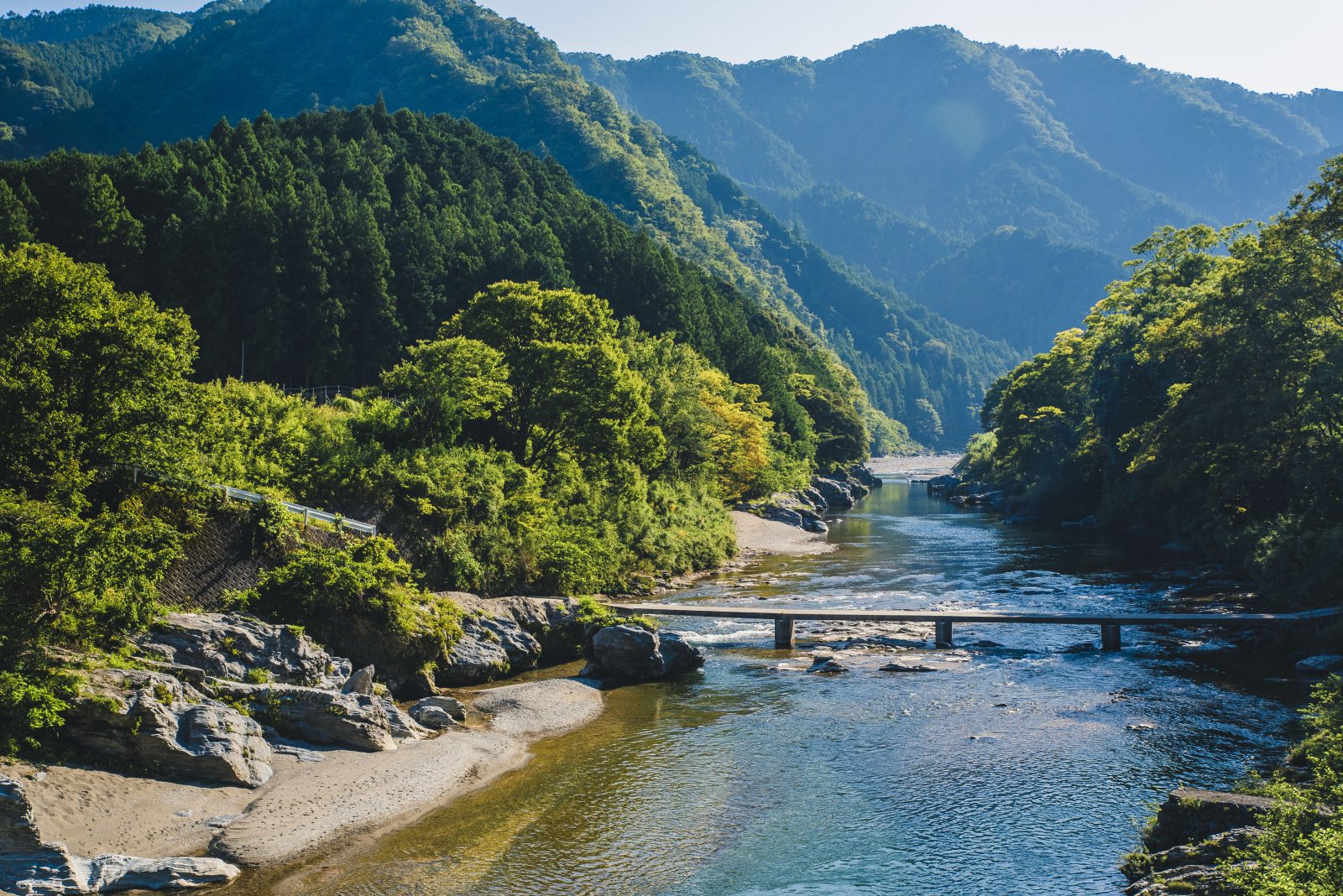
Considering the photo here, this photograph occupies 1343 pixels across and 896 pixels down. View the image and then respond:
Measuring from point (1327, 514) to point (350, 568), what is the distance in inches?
1500

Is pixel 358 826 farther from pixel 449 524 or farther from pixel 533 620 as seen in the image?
pixel 449 524

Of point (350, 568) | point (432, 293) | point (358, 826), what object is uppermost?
point (432, 293)

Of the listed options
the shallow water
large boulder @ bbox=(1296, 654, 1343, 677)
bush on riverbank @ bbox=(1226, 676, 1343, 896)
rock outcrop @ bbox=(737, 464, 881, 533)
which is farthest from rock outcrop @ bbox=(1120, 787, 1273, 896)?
rock outcrop @ bbox=(737, 464, 881, 533)

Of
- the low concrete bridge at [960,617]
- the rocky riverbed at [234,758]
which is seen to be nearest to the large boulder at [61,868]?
the rocky riverbed at [234,758]

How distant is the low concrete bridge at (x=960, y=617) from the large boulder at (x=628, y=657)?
6.43 meters

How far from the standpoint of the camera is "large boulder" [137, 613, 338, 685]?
1025 inches

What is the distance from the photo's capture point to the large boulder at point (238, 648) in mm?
26047

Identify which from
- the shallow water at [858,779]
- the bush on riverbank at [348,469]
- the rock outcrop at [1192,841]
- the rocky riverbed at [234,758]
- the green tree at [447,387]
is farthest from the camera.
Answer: the green tree at [447,387]

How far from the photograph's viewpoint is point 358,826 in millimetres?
21734

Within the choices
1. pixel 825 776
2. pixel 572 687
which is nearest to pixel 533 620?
pixel 572 687

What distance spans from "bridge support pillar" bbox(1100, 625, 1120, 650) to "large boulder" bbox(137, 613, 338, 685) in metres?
27.6

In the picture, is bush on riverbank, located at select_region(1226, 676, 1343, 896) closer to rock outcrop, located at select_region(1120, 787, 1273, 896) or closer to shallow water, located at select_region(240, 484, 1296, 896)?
rock outcrop, located at select_region(1120, 787, 1273, 896)

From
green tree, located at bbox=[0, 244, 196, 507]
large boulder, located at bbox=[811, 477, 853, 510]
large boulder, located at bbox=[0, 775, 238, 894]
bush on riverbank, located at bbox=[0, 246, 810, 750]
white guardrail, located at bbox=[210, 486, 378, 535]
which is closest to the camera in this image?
large boulder, located at bbox=[0, 775, 238, 894]

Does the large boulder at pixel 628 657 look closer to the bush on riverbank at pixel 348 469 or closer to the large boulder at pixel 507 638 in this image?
the large boulder at pixel 507 638
